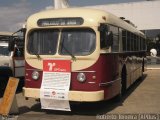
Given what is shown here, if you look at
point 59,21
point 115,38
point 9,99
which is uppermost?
point 59,21

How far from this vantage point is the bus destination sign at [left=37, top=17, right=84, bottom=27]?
1067 cm

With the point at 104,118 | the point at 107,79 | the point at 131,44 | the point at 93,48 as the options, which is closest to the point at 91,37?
the point at 93,48

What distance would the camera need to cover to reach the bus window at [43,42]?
36.0 ft

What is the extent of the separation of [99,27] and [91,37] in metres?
0.36

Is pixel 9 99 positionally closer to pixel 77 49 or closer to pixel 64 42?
pixel 64 42

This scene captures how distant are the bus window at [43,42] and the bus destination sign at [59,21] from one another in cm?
21

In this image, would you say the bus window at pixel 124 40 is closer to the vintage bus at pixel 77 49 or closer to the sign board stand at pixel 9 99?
the vintage bus at pixel 77 49

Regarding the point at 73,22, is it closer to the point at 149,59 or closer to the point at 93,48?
the point at 93,48

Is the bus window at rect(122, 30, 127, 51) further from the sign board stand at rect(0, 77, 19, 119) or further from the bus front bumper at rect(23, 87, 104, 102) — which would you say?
the sign board stand at rect(0, 77, 19, 119)

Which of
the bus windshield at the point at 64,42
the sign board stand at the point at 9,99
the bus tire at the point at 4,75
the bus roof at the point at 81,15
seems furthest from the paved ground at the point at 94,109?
the bus roof at the point at 81,15

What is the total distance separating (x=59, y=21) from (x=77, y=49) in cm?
93

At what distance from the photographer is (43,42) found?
1112cm

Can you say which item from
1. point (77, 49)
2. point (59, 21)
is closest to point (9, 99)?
point (77, 49)

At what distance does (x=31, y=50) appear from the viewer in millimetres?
11258
